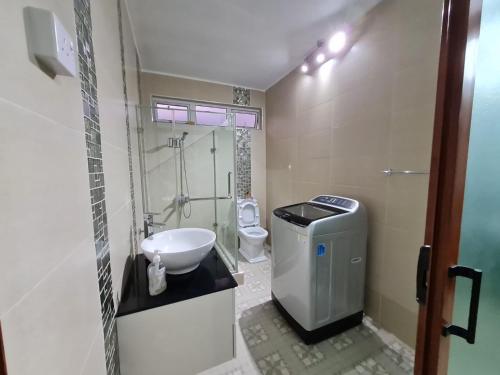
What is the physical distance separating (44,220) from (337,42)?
7.62ft

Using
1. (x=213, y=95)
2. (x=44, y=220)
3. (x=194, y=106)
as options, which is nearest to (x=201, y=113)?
(x=194, y=106)

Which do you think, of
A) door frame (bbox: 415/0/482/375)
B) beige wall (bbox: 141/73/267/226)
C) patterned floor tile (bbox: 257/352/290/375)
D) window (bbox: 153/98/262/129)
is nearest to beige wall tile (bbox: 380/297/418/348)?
patterned floor tile (bbox: 257/352/290/375)

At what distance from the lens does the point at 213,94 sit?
2873mm

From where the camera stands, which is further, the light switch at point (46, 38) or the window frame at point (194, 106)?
the window frame at point (194, 106)

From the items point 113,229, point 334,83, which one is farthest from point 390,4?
point 113,229

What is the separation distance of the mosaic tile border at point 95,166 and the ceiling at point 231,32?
3.75 ft

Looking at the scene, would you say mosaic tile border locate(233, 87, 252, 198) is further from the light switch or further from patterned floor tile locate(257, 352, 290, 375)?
the light switch

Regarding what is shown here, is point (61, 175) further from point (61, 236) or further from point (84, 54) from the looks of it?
point (84, 54)

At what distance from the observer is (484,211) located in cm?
68

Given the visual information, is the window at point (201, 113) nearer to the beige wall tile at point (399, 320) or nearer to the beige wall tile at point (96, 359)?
the beige wall tile at point (96, 359)

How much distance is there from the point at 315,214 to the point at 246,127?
80.3 inches

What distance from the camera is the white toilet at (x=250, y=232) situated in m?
2.77

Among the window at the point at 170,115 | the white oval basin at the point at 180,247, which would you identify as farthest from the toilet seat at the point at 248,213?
the white oval basin at the point at 180,247

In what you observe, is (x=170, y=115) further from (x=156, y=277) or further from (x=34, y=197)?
(x=34, y=197)
